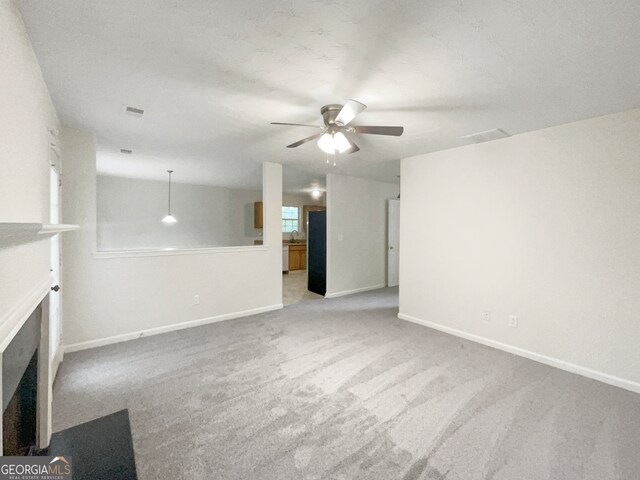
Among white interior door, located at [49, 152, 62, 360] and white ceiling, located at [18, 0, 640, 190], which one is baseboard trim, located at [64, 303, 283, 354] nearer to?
white interior door, located at [49, 152, 62, 360]

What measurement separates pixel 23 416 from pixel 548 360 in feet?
13.4

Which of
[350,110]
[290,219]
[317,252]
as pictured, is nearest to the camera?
[350,110]

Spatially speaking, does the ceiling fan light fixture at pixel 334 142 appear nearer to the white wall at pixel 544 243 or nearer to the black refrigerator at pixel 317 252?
the white wall at pixel 544 243

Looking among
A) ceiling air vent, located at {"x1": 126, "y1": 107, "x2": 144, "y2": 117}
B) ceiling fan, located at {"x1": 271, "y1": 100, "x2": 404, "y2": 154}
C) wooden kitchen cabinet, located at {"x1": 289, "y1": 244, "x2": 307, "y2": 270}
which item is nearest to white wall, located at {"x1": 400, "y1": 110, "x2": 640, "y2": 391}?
ceiling fan, located at {"x1": 271, "y1": 100, "x2": 404, "y2": 154}

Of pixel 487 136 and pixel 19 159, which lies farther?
pixel 487 136

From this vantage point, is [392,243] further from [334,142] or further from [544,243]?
[334,142]

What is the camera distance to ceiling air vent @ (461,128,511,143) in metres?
2.93

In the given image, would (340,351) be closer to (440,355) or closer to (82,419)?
(440,355)

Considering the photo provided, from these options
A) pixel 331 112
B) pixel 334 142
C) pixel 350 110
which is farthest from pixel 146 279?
pixel 350 110

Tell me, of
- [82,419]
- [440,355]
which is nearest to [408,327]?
[440,355]

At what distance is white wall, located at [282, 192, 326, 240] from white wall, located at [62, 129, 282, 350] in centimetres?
446

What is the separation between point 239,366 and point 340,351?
105 cm

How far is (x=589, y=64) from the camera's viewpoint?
1722 millimetres

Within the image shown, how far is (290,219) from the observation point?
9234mm
